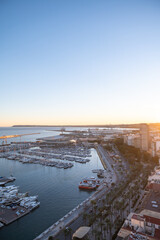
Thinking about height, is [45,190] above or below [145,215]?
below


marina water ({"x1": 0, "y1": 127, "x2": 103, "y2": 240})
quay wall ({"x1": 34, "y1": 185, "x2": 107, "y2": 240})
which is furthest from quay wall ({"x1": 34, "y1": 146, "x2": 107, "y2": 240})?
marina water ({"x1": 0, "y1": 127, "x2": 103, "y2": 240})

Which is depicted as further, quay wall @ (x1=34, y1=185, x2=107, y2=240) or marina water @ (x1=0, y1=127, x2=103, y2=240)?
marina water @ (x1=0, y1=127, x2=103, y2=240)

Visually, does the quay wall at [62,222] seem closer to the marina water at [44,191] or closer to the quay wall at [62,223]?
the quay wall at [62,223]

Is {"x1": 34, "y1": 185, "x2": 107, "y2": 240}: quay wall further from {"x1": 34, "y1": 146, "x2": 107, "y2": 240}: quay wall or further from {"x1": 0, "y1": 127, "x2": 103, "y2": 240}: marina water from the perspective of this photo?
{"x1": 0, "y1": 127, "x2": 103, "y2": 240}: marina water

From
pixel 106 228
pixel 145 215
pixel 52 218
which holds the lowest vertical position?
pixel 52 218

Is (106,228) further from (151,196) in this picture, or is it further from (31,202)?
(31,202)

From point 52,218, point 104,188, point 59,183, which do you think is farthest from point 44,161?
point 52,218

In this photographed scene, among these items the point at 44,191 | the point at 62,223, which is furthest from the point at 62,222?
the point at 44,191

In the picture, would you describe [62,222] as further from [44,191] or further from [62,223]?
[44,191]

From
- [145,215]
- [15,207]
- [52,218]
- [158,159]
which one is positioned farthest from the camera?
[158,159]
